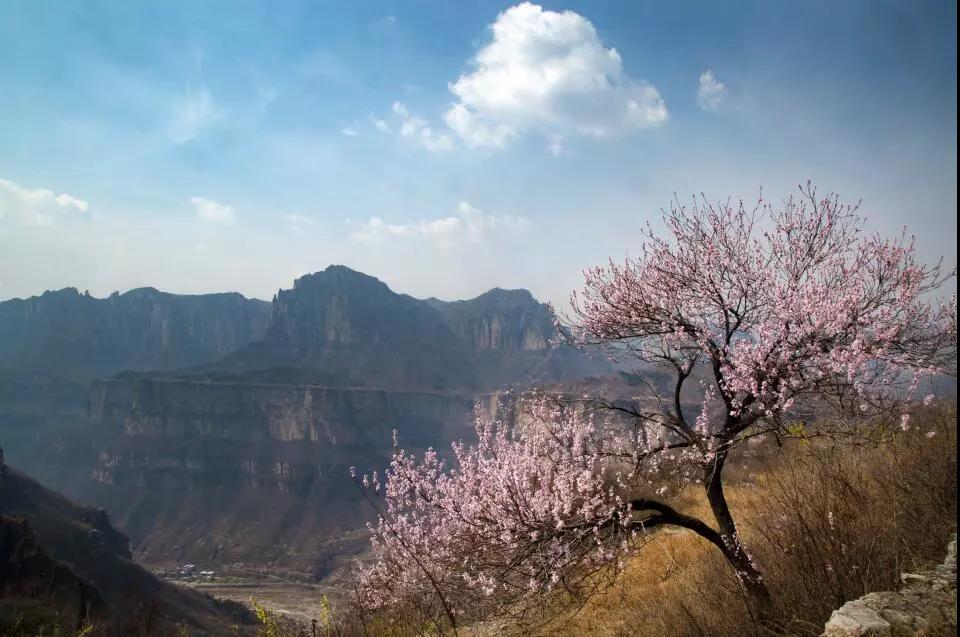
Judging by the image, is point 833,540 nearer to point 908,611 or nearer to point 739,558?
point 908,611

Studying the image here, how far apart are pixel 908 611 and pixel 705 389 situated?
442 centimetres

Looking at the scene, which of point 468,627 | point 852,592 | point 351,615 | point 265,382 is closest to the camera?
point 852,592

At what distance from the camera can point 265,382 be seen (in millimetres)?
193500

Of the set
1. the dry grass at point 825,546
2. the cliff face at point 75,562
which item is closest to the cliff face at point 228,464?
the cliff face at point 75,562

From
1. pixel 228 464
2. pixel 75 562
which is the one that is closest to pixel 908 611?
pixel 75 562

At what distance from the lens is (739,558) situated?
22.7 ft

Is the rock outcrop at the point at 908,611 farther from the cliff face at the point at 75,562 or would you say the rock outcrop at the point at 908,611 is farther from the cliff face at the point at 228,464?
the cliff face at the point at 228,464

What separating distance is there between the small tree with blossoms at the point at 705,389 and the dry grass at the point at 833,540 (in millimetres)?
482

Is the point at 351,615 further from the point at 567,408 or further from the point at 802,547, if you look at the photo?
the point at 802,547

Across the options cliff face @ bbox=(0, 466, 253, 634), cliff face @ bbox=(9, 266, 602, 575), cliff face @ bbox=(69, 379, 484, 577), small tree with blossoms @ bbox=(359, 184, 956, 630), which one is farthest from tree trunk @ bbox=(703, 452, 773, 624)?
cliff face @ bbox=(9, 266, 602, 575)

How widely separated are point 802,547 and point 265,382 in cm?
20674

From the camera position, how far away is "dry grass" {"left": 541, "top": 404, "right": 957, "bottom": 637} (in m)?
5.38

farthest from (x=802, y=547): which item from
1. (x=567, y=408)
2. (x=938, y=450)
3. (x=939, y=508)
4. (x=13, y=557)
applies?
(x=13, y=557)

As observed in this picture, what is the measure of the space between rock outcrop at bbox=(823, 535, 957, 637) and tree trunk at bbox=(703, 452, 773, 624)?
4.90ft
